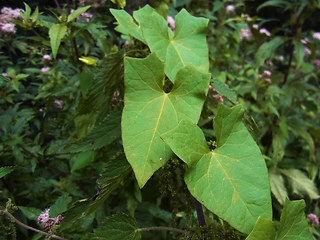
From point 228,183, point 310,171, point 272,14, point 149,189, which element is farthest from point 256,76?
point 272,14

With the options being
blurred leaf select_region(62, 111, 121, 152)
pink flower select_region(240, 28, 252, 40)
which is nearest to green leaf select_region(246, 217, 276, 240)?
blurred leaf select_region(62, 111, 121, 152)

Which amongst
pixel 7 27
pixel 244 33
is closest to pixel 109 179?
pixel 7 27

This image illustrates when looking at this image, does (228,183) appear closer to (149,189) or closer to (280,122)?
(149,189)

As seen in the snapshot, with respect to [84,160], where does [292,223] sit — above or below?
above

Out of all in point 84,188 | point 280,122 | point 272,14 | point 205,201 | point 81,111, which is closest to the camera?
point 205,201

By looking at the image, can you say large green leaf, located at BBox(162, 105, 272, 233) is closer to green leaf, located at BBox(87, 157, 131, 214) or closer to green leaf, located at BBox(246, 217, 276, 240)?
green leaf, located at BBox(246, 217, 276, 240)

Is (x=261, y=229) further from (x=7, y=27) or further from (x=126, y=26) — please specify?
(x=7, y=27)

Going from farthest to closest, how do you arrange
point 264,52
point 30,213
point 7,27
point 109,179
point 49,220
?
1. point 264,52
2. point 7,27
3. point 30,213
4. point 49,220
5. point 109,179
